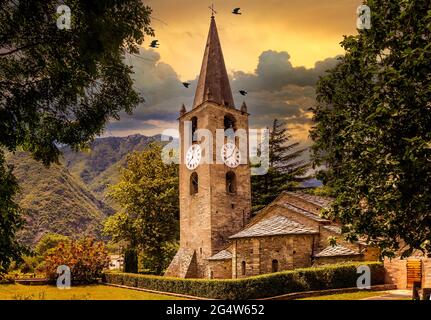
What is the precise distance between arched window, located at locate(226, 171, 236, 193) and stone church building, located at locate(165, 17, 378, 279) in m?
0.09

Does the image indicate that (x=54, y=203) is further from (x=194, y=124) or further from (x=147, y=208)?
(x=194, y=124)

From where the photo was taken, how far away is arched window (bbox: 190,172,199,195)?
122 feet

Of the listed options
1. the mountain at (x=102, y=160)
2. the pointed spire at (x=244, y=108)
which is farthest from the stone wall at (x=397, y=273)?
the mountain at (x=102, y=160)

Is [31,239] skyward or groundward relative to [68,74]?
groundward

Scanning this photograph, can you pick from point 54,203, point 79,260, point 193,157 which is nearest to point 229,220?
point 193,157

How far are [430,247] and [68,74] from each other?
37.9ft

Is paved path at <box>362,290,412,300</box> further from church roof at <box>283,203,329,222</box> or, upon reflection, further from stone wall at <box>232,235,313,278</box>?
church roof at <box>283,203,329,222</box>

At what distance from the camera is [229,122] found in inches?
1501

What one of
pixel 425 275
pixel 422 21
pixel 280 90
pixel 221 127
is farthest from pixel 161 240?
pixel 422 21

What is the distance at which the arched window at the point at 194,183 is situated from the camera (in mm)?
37284

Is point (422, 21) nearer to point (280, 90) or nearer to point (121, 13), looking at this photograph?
point (121, 13)

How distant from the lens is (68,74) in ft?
34.2

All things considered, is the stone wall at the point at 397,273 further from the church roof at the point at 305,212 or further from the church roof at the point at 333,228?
the church roof at the point at 305,212

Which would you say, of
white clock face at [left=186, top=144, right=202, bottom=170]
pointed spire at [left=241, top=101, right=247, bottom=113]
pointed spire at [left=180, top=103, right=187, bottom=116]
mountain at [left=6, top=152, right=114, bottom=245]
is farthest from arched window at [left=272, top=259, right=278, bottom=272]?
mountain at [left=6, top=152, right=114, bottom=245]
